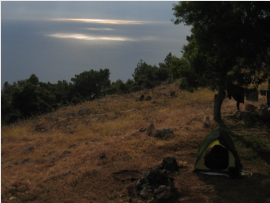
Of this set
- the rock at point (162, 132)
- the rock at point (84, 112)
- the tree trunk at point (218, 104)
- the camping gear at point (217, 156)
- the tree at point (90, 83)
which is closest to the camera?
the camping gear at point (217, 156)

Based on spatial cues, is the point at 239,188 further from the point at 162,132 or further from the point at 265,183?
the point at 162,132

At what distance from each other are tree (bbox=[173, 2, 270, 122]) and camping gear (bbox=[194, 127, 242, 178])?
3192 millimetres

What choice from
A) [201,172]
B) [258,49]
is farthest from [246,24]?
[201,172]

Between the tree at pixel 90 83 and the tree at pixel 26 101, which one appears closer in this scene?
the tree at pixel 26 101

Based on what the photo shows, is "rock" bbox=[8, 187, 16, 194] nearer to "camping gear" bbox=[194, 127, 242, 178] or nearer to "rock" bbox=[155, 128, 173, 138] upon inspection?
"camping gear" bbox=[194, 127, 242, 178]

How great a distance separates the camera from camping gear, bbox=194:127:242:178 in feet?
22.6

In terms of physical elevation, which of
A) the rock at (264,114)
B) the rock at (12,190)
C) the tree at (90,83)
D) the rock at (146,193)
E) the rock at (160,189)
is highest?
the tree at (90,83)

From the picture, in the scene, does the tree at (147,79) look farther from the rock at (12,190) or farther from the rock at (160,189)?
the rock at (160,189)

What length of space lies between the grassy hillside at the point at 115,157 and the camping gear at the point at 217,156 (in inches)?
13.0

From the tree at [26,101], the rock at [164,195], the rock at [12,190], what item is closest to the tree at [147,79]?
the tree at [26,101]

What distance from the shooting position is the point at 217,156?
23.3ft

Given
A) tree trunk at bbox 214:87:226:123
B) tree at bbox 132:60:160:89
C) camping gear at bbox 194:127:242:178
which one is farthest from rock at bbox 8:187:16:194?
tree at bbox 132:60:160:89

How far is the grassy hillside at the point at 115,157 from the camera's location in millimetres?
6090

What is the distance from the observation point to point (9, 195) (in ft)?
21.0
